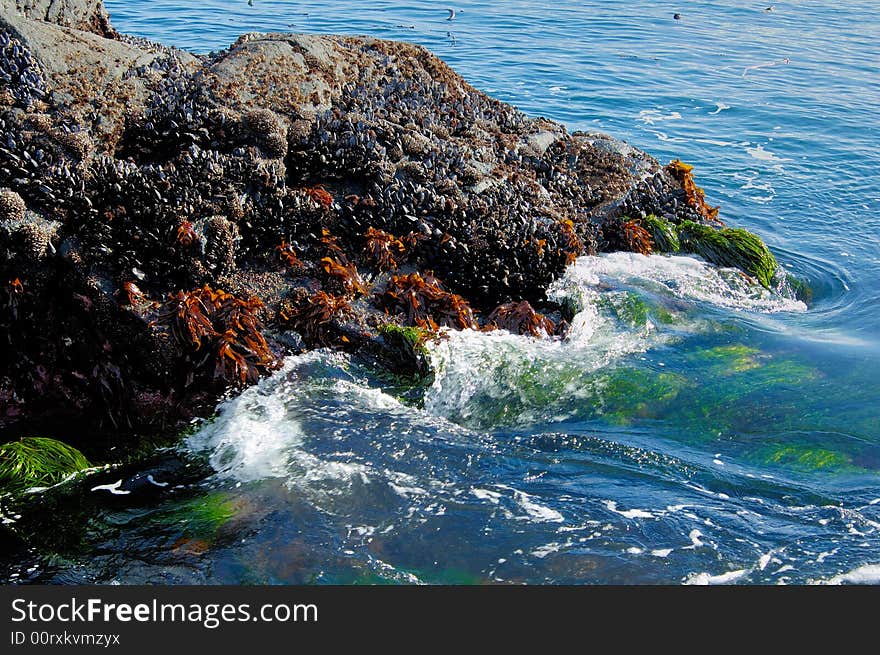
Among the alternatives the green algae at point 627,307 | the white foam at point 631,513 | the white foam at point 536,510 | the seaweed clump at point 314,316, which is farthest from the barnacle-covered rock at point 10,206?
the green algae at point 627,307

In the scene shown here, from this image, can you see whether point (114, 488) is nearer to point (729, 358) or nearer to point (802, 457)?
point (802, 457)

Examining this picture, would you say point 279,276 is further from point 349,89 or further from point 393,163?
point 349,89

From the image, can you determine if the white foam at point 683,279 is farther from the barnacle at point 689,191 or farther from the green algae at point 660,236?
the barnacle at point 689,191

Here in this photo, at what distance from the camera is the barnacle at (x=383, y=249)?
7.23 m

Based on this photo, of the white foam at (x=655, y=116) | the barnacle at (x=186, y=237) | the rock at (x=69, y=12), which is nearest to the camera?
the barnacle at (x=186, y=237)

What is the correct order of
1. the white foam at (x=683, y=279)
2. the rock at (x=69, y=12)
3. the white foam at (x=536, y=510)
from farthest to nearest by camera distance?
1. the white foam at (x=683, y=279)
2. the rock at (x=69, y=12)
3. the white foam at (x=536, y=510)

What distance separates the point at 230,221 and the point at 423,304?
1.95 meters

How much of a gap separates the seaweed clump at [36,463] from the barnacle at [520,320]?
12.6 ft

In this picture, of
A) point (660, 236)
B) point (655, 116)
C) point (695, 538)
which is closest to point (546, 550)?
point (695, 538)

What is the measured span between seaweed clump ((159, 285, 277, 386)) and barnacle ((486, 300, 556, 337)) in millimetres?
2230

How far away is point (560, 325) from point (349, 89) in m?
3.63

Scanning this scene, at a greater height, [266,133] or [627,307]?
[266,133]

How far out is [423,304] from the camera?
7.06 m

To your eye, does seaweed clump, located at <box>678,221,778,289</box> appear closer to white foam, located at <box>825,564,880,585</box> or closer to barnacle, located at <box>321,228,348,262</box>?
barnacle, located at <box>321,228,348,262</box>
